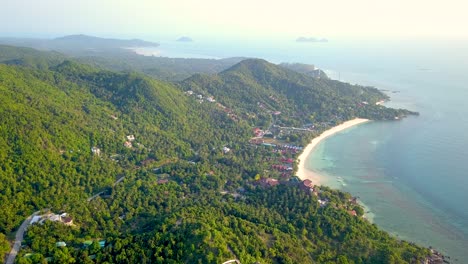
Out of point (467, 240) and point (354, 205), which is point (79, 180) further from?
point (467, 240)

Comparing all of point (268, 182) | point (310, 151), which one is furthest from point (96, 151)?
point (310, 151)

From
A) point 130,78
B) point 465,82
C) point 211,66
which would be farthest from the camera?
point 211,66

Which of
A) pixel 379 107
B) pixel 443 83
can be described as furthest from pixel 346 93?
pixel 443 83

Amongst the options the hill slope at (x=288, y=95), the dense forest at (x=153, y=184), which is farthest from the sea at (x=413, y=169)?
the hill slope at (x=288, y=95)

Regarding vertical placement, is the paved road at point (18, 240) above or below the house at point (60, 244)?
below

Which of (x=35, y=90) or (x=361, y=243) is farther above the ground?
(x=35, y=90)

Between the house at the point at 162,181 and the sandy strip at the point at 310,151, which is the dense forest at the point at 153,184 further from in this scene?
the sandy strip at the point at 310,151
